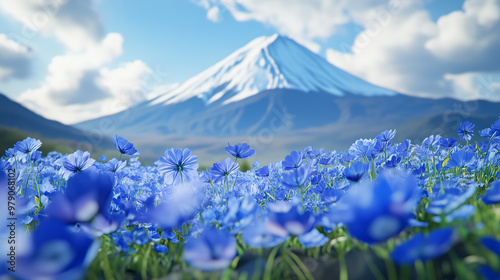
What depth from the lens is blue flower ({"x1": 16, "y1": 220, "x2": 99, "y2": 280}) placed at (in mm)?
613

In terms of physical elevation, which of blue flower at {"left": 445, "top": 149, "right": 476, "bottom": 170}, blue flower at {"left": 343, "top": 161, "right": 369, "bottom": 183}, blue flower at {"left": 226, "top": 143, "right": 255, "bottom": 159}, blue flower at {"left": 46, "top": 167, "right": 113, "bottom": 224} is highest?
blue flower at {"left": 226, "top": 143, "right": 255, "bottom": 159}

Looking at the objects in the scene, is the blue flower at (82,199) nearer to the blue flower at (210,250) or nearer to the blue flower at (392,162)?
the blue flower at (210,250)

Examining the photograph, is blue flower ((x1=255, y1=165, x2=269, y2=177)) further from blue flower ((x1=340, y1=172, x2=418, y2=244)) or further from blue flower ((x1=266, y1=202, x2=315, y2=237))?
blue flower ((x1=340, y1=172, x2=418, y2=244))

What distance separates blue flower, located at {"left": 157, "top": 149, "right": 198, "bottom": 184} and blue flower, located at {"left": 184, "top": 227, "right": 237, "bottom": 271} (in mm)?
851

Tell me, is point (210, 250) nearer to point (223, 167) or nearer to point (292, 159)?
point (223, 167)

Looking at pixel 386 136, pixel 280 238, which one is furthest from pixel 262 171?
pixel 280 238

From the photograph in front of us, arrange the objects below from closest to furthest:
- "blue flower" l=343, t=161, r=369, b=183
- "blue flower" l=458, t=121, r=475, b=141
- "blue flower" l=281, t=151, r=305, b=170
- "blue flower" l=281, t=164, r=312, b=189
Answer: "blue flower" l=281, t=164, r=312, b=189
"blue flower" l=343, t=161, r=369, b=183
"blue flower" l=281, t=151, r=305, b=170
"blue flower" l=458, t=121, r=475, b=141

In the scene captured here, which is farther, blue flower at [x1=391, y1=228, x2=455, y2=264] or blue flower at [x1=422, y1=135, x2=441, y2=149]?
blue flower at [x1=422, y1=135, x2=441, y2=149]

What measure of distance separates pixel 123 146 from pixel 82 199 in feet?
3.62

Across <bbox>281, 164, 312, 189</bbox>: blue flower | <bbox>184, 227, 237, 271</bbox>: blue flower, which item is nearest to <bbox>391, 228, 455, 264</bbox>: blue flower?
<bbox>184, 227, 237, 271</bbox>: blue flower

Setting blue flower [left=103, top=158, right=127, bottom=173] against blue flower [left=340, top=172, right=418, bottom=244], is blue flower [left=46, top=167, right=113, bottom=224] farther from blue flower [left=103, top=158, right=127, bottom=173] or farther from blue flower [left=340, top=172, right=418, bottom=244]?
blue flower [left=103, top=158, right=127, bottom=173]

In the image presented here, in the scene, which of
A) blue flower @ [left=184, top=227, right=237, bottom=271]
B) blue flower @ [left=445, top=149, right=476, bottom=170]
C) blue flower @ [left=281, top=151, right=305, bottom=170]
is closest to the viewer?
blue flower @ [left=184, top=227, right=237, bottom=271]

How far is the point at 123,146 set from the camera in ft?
6.23

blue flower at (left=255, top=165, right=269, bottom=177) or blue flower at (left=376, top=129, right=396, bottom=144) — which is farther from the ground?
blue flower at (left=376, top=129, right=396, bottom=144)
